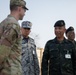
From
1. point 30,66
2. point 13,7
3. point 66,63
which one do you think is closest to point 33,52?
point 30,66

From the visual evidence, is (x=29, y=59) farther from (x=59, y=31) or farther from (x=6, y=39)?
(x=6, y=39)

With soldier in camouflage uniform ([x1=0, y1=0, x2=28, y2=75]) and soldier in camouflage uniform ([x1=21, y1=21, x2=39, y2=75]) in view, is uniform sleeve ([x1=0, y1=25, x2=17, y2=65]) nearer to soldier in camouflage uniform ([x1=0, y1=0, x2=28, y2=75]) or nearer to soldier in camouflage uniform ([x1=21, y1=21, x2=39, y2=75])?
soldier in camouflage uniform ([x1=0, y1=0, x2=28, y2=75])

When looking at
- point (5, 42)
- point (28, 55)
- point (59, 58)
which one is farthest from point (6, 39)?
point (28, 55)

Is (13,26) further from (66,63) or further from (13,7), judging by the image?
(66,63)

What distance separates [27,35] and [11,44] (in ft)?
8.24

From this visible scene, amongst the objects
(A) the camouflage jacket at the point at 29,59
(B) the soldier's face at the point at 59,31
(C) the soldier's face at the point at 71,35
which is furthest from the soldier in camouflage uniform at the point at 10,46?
(C) the soldier's face at the point at 71,35

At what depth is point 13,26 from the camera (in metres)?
4.43

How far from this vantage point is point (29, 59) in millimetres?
6730

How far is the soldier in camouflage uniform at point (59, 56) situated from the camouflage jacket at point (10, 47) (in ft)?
6.31

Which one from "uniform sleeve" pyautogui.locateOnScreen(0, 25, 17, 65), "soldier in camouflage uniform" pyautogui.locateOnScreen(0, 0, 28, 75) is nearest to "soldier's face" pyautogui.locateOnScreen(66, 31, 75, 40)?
"soldier in camouflage uniform" pyautogui.locateOnScreen(0, 0, 28, 75)

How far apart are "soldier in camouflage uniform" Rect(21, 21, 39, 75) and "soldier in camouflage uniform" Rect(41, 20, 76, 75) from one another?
1.06ft

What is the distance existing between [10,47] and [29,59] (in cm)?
242

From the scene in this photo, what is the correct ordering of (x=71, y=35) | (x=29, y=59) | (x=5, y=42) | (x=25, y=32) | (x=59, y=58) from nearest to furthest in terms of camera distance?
(x=5, y=42) < (x=59, y=58) < (x=29, y=59) < (x=25, y=32) < (x=71, y=35)

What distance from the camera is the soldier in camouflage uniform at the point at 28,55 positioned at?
6686 millimetres
